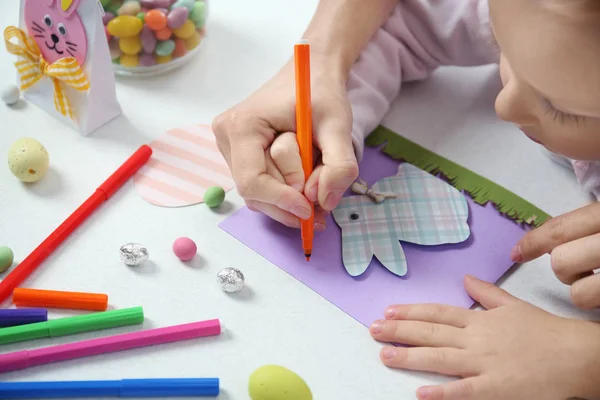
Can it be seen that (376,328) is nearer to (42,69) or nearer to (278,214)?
(278,214)

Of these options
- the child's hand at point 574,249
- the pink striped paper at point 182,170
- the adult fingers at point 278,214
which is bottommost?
the pink striped paper at point 182,170

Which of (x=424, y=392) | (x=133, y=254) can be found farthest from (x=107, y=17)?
(x=424, y=392)

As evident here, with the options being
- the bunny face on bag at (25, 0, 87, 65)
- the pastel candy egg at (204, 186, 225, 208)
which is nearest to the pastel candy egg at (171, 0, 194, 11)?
the bunny face on bag at (25, 0, 87, 65)

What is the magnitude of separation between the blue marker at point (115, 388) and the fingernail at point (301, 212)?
0.15 m

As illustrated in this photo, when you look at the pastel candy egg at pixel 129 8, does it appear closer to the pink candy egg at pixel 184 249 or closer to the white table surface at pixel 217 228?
the white table surface at pixel 217 228

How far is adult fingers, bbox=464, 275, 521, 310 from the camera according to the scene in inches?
21.9

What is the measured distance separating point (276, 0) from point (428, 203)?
1.31 ft

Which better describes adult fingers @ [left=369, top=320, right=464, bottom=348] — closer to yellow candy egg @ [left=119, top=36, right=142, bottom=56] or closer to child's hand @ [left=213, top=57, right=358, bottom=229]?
child's hand @ [left=213, top=57, right=358, bottom=229]

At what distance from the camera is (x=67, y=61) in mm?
676

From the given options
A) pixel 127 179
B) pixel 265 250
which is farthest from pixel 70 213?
pixel 265 250

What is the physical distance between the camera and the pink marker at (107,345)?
1.69 feet

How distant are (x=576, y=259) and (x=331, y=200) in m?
0.20

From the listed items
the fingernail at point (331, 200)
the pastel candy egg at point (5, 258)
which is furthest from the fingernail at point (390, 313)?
the pastel candy egg at point (5, 258)

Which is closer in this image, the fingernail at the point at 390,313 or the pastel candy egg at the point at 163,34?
the fingernail at the point at 390,313
